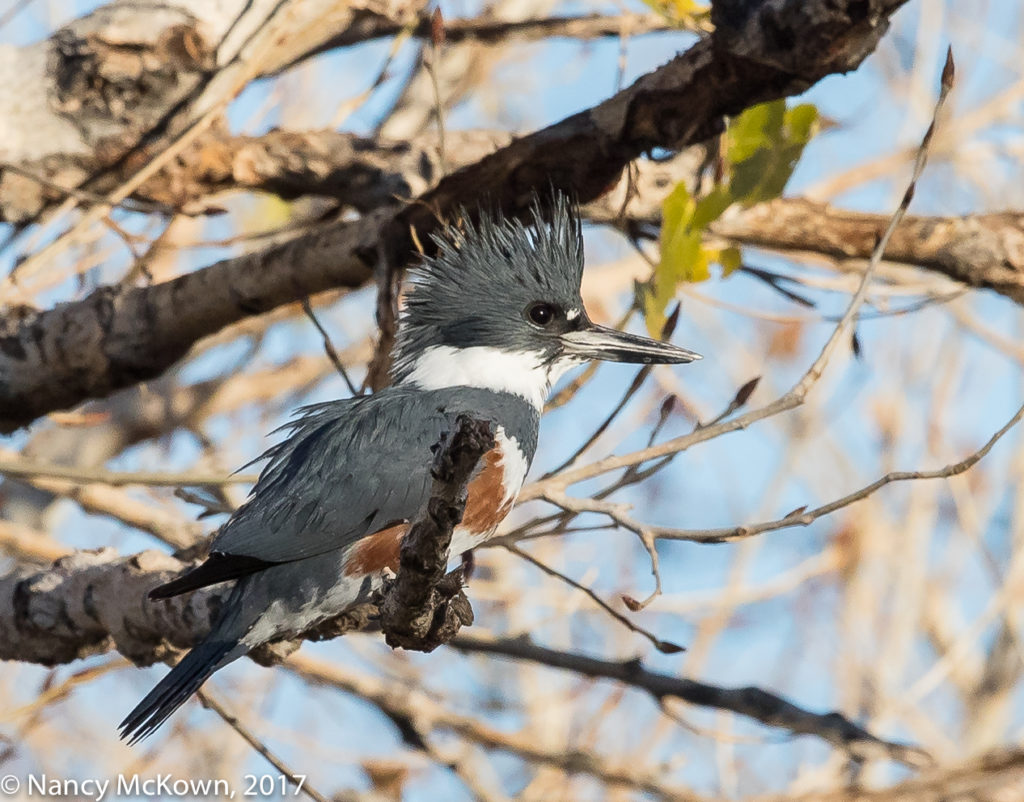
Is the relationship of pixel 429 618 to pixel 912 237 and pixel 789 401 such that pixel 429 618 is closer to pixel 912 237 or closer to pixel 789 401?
pixel 789 401

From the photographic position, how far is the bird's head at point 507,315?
3.47 meters

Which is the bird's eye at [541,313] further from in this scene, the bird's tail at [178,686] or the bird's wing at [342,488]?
the bird's tail at [178,686]

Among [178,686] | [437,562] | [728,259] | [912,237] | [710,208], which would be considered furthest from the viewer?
[912,237]

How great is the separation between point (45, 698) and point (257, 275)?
142cm

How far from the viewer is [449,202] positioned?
3.54 metres

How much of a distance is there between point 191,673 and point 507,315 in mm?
1421

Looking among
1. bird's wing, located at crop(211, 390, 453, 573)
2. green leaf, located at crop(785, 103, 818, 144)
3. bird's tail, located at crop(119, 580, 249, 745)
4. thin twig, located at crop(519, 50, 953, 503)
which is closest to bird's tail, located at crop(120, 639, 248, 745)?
bird's tail, located at crop(119, 580, 249, 745)

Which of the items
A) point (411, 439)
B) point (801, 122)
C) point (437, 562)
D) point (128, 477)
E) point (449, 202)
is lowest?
point (437, 562)

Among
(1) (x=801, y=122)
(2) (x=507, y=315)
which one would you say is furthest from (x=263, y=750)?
(1) (x=801, y=122)

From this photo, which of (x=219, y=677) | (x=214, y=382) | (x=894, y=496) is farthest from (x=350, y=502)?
(x=894, y=496)

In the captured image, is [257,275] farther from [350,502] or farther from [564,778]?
[564,778]

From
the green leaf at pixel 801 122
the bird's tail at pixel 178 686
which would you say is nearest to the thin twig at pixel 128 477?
the bird's tail at pixel 178 686

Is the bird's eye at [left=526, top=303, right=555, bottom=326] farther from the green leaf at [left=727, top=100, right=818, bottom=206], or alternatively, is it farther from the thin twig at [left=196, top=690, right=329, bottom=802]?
the thin twig at [left=196, top=690, right=329, bottom=802]

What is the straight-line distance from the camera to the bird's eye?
11.8 ft
